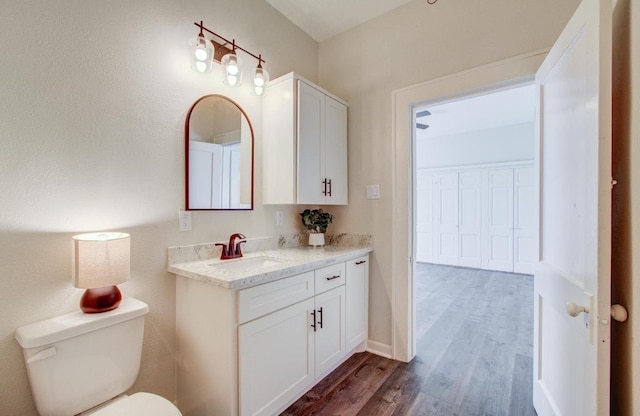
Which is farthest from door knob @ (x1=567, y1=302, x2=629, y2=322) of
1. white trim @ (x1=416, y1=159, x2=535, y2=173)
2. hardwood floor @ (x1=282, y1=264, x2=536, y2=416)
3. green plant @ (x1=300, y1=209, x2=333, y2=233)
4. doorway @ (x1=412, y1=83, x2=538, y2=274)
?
white trim @ (x1=416, y1=159, x2=535, y2=173)

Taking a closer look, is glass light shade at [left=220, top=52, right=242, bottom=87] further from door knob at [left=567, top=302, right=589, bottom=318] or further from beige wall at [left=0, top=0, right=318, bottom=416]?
door knob at [left=567, top=302, right=589, bottom=318]

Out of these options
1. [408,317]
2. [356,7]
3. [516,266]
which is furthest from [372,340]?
[516,266]

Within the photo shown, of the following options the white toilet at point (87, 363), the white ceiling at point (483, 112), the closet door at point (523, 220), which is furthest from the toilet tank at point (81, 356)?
the closet door at point (523, 220)

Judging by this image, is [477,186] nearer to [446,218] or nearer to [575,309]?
[446,218]

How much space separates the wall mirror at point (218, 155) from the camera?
1804mm

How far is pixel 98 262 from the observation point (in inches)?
48.6

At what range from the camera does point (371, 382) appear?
2006mm

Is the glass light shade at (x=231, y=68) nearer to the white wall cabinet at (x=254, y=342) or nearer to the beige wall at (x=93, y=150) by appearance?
the beige wall at (x=93, y=150)

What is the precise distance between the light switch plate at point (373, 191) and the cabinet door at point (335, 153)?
214 millimetres

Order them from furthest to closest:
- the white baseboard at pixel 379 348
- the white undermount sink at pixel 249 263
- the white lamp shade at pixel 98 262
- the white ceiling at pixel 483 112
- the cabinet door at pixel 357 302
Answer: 1. the white ceiling at pixel 483 112
2. the white baseboard at pixel 379 348
3. the cabinet door at pixel 357 302
4. the white undermount sink at pixel 249 263
5. the white lamp shade at pixel 98 262

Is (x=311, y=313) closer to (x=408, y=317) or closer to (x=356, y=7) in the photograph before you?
(x=408, y=317)

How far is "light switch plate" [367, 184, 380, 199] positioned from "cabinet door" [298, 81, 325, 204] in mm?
434

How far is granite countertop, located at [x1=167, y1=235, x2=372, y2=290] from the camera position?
1.44m

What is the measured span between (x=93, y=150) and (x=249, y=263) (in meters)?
1.08
